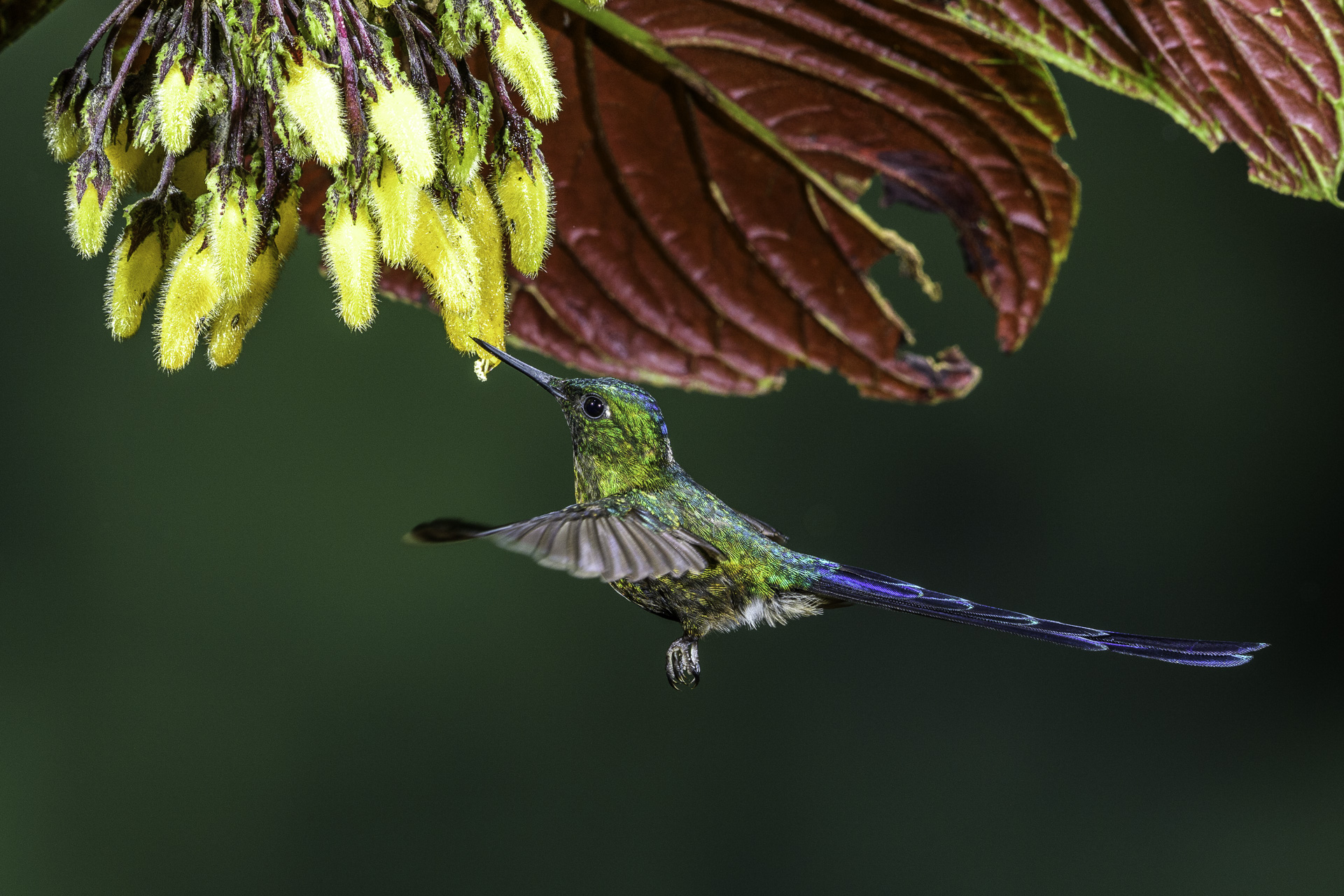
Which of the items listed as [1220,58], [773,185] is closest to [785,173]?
[773,185]

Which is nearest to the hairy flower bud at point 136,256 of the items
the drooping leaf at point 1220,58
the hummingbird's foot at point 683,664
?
the hummingbird's foot at point 683,664

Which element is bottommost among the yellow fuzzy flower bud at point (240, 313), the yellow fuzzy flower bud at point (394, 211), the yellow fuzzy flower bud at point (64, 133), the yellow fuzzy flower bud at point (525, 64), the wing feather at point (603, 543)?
the wing feather at point (603, 543)

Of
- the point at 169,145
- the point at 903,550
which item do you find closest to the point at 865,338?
the point at 169,145

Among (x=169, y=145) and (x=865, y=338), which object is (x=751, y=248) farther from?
(x=169, y=145)

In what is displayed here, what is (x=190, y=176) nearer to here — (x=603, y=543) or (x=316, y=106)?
(x=316, y=106)

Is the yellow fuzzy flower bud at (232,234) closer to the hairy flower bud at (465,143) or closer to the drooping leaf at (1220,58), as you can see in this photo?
the hairy flower bud at (465,143)

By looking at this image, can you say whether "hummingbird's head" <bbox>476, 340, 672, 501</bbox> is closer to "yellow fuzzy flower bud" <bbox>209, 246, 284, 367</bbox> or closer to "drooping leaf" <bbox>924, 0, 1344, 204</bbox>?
"yellow fuzzy flower bud" <bbox>209, 246, 284, 367</bbox>
